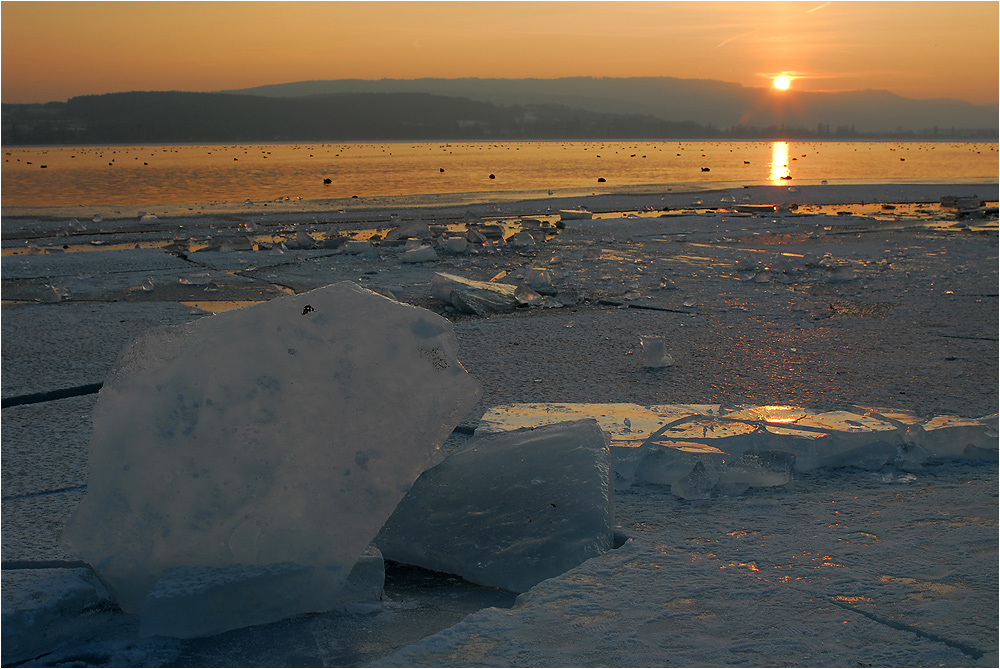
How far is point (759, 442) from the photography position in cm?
239

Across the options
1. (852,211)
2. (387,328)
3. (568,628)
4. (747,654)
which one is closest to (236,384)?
(387,328)

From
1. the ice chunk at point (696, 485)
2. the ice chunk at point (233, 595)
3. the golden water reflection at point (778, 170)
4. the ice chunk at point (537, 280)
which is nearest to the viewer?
the ice chunk at point (233, 595)

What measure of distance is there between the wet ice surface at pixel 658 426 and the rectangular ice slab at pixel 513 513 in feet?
0.19

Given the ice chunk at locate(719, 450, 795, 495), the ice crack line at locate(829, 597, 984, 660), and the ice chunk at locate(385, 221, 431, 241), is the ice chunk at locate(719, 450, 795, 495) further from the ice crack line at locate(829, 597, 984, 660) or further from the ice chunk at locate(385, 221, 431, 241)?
the ice chunk at locate(385, 221, 431, 241)

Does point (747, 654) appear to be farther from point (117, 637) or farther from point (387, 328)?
point (117, 637)

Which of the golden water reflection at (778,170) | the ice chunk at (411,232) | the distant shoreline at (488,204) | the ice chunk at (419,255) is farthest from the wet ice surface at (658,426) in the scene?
the golden water reflection at (778,170)

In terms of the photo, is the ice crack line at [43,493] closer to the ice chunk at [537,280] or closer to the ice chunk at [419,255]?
the ice chunk at [537,280]

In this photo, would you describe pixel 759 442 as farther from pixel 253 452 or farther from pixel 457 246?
pixel 457 246

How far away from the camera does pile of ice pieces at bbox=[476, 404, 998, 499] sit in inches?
89.3

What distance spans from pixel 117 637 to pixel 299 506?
1.35 ft

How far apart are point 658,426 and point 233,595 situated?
147cm

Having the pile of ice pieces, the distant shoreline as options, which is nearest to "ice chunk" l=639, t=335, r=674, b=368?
the pile of ice pieces

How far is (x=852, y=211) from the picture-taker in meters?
13.1

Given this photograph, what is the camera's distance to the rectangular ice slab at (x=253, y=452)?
5.33ft
